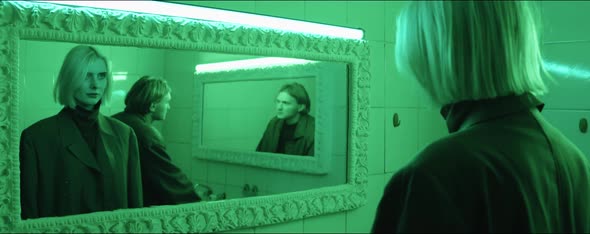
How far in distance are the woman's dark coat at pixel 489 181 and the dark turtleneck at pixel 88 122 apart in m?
0.82

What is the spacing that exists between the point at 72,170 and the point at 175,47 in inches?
15.1

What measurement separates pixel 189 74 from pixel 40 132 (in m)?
0.39

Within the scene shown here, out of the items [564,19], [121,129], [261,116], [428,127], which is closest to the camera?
[121,129]

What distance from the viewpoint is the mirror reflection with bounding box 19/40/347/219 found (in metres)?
1.17

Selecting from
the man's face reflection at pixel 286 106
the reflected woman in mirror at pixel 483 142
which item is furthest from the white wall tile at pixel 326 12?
the reflected woman in mirror at pixel 483 142

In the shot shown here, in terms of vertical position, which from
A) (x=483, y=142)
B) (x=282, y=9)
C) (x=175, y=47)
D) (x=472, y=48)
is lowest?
(x=483, y=142)

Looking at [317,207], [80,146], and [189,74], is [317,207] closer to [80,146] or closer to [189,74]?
[189,74]

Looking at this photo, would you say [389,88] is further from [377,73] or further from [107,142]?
[107,142]

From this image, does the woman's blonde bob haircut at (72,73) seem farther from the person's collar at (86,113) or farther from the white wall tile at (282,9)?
the white wall tile at (282,9)

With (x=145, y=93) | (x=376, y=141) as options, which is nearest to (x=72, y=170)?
(x=145, y=93)

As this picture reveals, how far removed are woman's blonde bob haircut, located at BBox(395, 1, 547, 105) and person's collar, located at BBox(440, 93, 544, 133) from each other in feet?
0.03

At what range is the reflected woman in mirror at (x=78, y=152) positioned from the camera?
3.85ft

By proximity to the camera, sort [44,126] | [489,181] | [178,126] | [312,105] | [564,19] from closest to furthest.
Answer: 1. [489,181]
2. [44,126]
3. [178,126]
4. [312,105]
5. [564,19]

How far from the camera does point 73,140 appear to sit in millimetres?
1212
